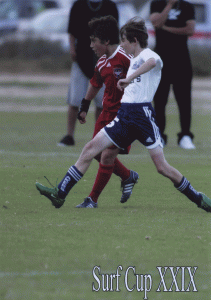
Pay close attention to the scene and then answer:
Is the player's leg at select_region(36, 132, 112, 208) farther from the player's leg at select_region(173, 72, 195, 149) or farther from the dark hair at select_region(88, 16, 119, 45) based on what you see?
the player's leg at select_region(173, 72, 195, 149)

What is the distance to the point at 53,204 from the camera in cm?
612

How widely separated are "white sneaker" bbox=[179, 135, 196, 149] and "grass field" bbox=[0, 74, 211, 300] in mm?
1276

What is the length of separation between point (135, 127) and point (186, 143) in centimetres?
481

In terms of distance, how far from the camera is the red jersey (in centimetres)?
638

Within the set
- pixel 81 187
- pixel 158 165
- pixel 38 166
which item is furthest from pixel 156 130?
pixel 38 166

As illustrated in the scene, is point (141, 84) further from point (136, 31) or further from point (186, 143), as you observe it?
point (186, 143)

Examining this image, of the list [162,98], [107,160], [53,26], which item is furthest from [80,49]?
[53,26]

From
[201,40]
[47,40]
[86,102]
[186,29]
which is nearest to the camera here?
[86,102]

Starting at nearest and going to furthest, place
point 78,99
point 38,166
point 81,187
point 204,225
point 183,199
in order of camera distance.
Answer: point 204,225 → point 183,199 → point 81,187 → point 38,166 → point 78,99

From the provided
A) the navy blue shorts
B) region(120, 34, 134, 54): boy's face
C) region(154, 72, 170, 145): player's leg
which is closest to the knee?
the navy blue shorts

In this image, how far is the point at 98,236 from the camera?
5.16 meters

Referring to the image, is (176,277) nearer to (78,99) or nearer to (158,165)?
(158,165)

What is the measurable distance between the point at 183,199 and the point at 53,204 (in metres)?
1.31

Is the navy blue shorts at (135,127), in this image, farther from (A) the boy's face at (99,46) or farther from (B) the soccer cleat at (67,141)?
(B) the soccer cleat at (67,141)
